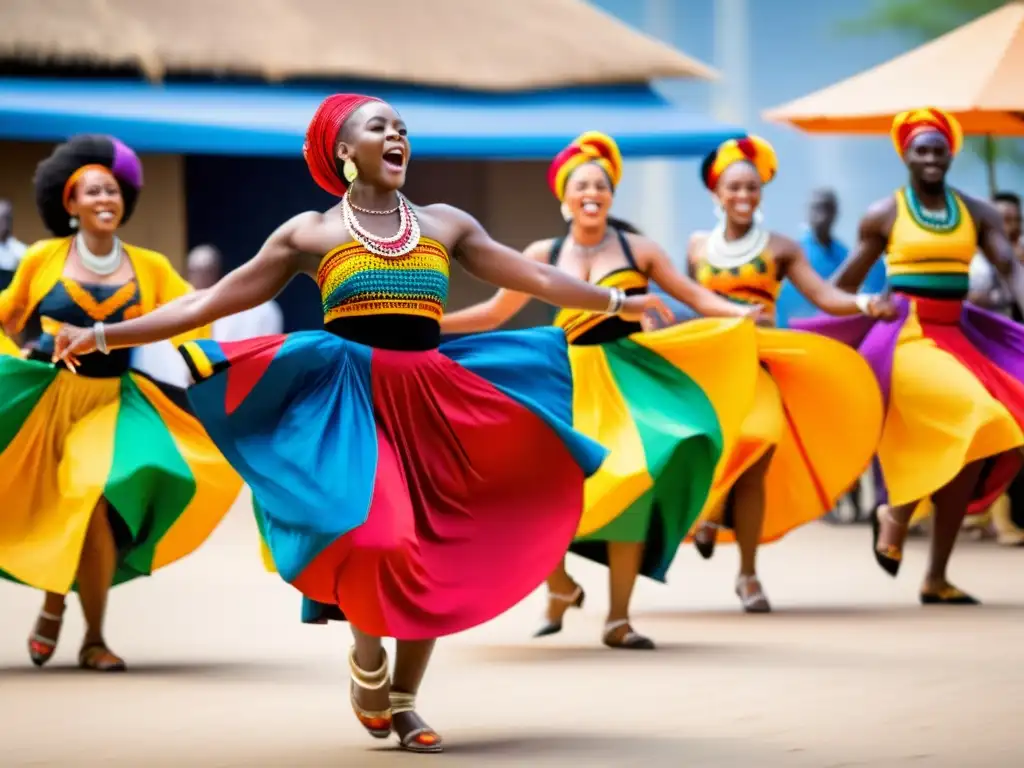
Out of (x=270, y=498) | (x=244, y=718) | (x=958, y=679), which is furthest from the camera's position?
(x=958, y=679)

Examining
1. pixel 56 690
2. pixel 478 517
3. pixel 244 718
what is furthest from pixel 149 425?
pixel 478 517

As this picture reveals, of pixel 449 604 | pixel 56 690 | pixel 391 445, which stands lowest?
pixel 56 690

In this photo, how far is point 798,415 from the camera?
11.8 m

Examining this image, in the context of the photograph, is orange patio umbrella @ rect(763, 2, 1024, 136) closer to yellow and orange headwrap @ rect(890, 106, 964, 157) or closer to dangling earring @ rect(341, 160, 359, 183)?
yellow and orange headwrap @ rect(890, 106, 964, 157)

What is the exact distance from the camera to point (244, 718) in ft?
27.2

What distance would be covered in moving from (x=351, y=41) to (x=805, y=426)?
35.0 feet

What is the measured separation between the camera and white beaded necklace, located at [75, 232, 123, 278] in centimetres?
996

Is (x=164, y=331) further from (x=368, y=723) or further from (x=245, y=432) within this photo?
(x=368, y=723)

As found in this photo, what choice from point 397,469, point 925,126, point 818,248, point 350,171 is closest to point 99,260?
point 350,171

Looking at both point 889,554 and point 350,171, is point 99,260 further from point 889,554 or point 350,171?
point 889,554

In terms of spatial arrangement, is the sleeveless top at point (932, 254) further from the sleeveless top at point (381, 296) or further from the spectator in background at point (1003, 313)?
the sleeveless top at point (381, 296)

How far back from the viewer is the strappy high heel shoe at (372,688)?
7.59m

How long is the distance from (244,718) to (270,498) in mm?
1141

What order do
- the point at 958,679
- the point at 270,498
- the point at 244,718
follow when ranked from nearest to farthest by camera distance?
1. the point at 270,498
2. the point at 244,718
3. the point at 958,679
